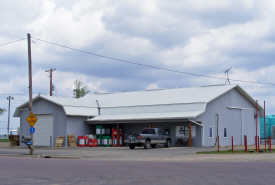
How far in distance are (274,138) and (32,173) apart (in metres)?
45.4

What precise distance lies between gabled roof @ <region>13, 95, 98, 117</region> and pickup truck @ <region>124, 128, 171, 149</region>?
29.5ft

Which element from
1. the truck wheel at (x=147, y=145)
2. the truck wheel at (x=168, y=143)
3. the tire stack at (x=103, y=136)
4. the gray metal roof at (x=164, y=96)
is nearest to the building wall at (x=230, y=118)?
the gray metal roof at (x=164, y=96)

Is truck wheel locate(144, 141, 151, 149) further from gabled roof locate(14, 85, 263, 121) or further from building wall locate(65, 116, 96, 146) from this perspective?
building wall locate(65, 116, 96, 146)

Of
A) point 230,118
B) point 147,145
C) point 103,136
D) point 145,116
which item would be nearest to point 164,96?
point 145,116

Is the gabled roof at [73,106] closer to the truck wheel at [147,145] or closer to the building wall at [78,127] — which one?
the building wall at [78,127]

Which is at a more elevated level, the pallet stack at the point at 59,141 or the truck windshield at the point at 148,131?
the truck windshield at the point at 148,131

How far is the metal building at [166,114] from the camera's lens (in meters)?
38.3

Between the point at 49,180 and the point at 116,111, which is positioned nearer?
the point at 49,180

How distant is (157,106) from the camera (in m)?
41.2

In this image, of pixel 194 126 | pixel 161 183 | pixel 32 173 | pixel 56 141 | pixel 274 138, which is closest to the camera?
pixel 161 183

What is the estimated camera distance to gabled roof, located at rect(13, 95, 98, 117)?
41.3 meters

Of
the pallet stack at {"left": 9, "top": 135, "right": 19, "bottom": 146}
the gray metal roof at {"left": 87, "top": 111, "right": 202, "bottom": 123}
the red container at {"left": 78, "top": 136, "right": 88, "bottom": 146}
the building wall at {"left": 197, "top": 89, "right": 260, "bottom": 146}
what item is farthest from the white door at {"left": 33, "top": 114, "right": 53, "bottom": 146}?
the building wall at {"left": 197, "top": 89, "right": 260, "bottom": 146}

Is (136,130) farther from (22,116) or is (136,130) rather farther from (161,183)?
(161,183)

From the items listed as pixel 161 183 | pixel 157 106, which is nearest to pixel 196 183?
pixel 161 183
